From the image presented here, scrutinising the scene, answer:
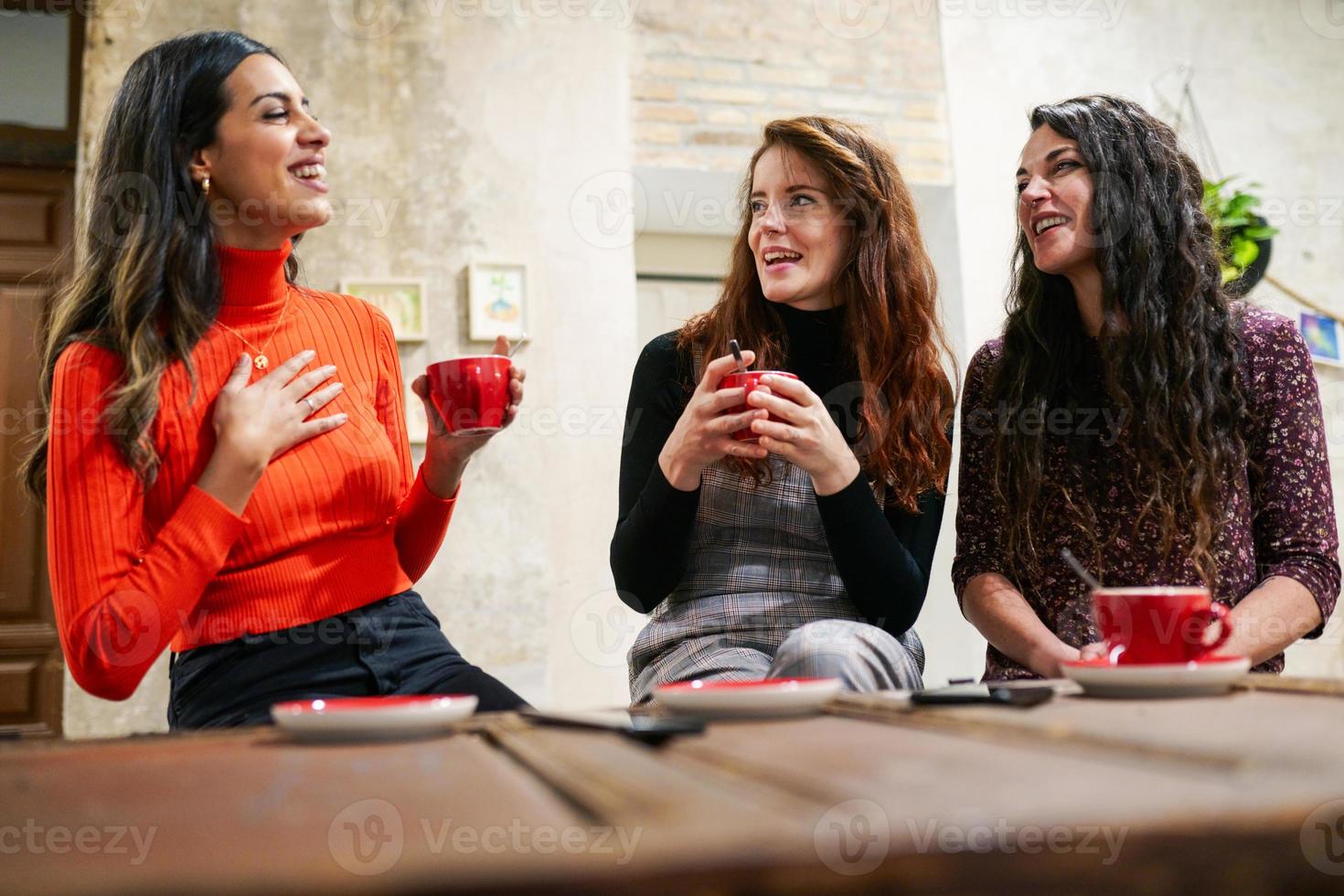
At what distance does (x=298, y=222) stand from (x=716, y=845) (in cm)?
147

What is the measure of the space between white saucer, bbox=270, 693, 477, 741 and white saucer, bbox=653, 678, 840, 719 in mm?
197

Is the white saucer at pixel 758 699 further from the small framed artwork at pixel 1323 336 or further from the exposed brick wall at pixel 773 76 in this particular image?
the small framed artwork at pixel 1323 336

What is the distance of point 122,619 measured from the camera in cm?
142

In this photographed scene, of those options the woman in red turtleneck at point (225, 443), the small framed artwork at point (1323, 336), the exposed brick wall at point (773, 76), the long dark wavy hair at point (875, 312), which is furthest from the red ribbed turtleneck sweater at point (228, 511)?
the small framed artwork at point (1323, 336)

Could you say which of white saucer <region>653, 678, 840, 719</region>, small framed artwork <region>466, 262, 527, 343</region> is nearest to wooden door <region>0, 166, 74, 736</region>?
small framed artwork <region>466, 262, 527, 343</region>

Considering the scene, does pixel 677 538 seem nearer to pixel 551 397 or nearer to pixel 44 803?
pixel 44 803

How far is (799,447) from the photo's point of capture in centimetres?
166

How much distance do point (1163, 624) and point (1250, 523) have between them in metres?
0.90

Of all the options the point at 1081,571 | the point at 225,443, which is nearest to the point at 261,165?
the point at 225,443

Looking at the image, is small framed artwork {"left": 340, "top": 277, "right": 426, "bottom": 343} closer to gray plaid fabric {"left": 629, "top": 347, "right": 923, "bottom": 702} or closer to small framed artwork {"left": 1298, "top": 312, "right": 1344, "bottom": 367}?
gray plaid fabric {"left": 629, "top": 347, "right": 923, "bottom": 702}

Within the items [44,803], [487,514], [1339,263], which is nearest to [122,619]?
[44,803]

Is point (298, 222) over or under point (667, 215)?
under

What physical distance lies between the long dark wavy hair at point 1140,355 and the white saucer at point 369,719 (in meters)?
1.32

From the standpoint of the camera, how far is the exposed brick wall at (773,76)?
4.12 metres
